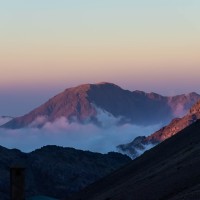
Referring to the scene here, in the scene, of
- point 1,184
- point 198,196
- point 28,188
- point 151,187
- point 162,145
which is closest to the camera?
point 198,196

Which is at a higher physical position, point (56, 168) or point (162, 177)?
point (56, 168)

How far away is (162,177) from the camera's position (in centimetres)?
6819

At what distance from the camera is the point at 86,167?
189 metres

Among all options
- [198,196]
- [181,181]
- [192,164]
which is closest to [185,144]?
[192,164]

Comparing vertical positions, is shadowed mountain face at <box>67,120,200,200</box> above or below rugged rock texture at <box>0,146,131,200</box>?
below

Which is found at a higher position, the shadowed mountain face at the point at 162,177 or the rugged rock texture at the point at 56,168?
the rugged rock texture at the point at 56,168

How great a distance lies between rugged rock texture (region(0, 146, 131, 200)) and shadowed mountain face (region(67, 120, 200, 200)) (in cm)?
5564

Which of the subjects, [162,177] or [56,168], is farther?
[56,168]

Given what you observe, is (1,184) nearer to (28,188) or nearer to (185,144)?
(28,188)

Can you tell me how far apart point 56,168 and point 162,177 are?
383 feet

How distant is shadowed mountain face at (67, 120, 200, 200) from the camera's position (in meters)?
55.2

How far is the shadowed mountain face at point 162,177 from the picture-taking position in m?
55.2

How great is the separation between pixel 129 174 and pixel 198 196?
60.3 m

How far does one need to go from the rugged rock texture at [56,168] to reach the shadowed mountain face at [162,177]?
5564 centimetres
